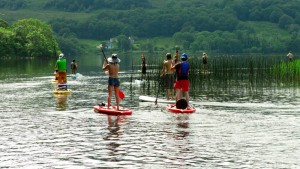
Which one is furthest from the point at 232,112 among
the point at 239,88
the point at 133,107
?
the point at 239,88

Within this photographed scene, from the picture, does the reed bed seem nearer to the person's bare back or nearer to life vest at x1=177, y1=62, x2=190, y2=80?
life vest at x1=177, y1=62, x2=190, y2=80

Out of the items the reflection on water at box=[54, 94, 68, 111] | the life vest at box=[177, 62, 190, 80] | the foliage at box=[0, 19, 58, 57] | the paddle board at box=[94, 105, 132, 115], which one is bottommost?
the reflection on water at box=[54, 94, 68, 111]

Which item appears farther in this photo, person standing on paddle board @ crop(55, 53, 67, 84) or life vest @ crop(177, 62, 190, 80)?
person standing on paddle board @ crop(55, 53, 67, 84)

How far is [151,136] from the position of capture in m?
23.3

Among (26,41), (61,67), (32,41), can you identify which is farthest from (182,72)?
(26,41)

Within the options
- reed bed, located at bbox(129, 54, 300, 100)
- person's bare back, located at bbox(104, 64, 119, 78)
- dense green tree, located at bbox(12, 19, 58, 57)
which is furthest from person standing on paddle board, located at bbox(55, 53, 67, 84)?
dense green tree, located at bbox(12, 19, 58, 57)

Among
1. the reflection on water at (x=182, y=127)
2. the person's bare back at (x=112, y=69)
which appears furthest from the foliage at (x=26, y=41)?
the reflection on water at (x=182, y=127)

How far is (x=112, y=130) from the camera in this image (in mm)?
24766

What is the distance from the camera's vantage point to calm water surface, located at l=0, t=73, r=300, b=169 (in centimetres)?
1888

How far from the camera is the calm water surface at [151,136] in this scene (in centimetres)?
1888

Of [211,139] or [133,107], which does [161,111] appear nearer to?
[133,107]

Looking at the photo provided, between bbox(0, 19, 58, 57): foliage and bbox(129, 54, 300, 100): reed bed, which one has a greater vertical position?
bbox(0, 19, 58, 57): foliage

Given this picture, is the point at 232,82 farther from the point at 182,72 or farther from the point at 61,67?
the point at 182,72

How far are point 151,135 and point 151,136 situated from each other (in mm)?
235
